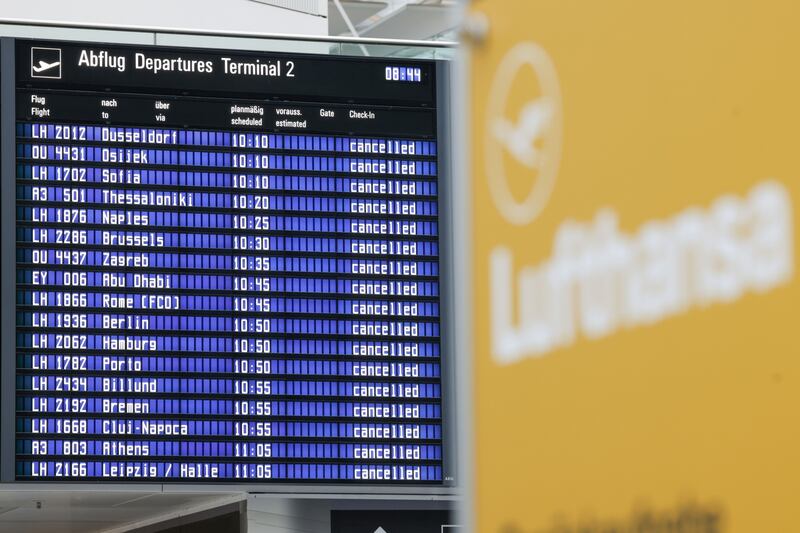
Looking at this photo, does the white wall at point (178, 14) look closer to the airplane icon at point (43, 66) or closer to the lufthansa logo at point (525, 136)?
the airplane icon at point (43, 66)

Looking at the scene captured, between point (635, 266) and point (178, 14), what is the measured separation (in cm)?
923

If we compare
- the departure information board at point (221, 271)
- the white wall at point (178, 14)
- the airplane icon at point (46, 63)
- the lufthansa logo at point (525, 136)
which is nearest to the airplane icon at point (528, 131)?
the lufthansa logo at point (525, 136)

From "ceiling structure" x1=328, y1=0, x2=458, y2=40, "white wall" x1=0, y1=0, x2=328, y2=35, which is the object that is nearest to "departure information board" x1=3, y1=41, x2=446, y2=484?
"white wall" x1=0, y1=0, x2=328, y2=35

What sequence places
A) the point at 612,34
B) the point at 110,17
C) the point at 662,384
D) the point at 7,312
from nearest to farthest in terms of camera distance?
1. the point at 662,384
2. the point at 612,34
3. the point at 7,312
4. the point at 110,17

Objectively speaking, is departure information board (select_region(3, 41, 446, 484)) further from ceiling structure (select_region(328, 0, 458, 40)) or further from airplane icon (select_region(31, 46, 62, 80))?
ceiling structure (select_region(328, 0, 458, 40))

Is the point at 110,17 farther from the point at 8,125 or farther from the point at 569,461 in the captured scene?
the point at 569,461

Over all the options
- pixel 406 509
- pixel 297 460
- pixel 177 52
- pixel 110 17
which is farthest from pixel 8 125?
pixel 406 509

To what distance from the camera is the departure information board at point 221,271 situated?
27.8 feet

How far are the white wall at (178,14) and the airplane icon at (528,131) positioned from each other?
8649mm

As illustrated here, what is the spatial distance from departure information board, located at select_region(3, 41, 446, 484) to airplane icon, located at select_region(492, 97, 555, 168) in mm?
6764

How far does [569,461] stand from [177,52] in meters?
7.43

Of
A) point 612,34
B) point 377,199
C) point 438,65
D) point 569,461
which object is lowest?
point 569,461

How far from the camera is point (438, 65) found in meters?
9.20

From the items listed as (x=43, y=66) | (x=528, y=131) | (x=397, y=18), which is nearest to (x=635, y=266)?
(x=528, y=131)
